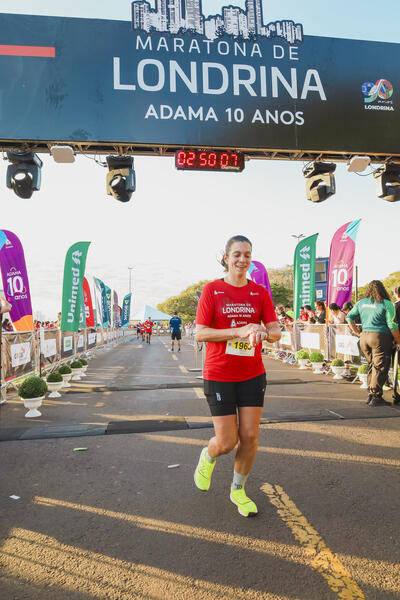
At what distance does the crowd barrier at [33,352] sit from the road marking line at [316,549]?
248 inches

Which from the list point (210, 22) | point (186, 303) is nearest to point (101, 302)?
point (210, 22)

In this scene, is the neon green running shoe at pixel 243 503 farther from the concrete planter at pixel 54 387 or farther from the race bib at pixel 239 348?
the concrete planter at pixel 54 387

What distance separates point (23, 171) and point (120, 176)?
1893 millimetres

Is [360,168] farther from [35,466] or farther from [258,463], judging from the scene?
[35,466]

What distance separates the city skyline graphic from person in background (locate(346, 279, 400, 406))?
5458 millimetres

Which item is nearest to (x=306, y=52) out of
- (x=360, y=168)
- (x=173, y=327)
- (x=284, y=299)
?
(x=360, y=168)

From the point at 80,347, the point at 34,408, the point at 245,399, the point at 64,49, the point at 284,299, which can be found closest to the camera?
the point at 245,399

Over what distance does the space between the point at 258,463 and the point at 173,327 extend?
18.2 meters

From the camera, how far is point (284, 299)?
63750 millimetres

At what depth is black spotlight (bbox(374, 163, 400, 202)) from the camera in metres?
8.91

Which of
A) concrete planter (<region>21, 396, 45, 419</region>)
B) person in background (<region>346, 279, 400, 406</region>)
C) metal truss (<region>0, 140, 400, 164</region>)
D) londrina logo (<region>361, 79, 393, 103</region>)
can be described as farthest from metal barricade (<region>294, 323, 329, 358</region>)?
concrete planter (<region>21, 396, 45, 419</region>)

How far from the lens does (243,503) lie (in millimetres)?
3178

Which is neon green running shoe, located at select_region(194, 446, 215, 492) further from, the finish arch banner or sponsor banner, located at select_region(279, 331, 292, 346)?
sponsor banner, located at select_region(279, 331, 292, 346)

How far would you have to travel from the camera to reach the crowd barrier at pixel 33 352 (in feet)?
26.4
